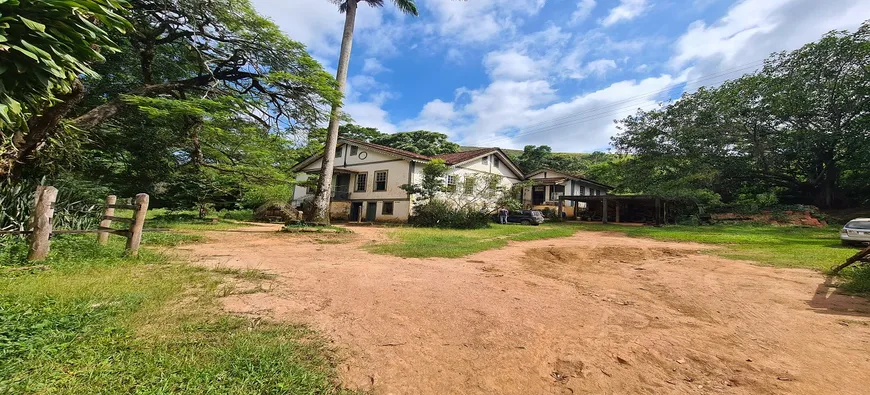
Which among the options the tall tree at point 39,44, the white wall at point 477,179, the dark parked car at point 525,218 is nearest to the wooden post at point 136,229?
the tall tree at point 39,44

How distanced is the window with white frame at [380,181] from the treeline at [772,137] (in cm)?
1886

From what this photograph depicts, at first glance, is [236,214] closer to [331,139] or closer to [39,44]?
[331,139]

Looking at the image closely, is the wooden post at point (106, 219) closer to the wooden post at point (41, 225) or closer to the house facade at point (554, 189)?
the wooden post at point (41, 225)

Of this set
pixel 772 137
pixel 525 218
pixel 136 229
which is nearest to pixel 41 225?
pixel 136 229

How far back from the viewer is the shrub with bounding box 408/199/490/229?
1869 cm

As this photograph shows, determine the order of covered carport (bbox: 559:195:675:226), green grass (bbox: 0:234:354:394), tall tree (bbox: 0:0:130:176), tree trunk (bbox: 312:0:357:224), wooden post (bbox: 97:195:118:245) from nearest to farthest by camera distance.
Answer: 1. tall tree (bbox: 0:0:130:176)
2. green grass (bbox: 0:234:354:394)
3. wooden post (bbox: 97:195:118:245)
4. tree trunk (bbox: 312:0:357:224)
5. covered carport (bbox: 559:195:675:226)

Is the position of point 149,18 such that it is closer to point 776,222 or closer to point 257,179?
point 257,179

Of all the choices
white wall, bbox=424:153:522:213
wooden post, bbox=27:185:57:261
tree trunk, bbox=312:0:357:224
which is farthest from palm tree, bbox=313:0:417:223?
wooden post, bbox=27:185:57:261

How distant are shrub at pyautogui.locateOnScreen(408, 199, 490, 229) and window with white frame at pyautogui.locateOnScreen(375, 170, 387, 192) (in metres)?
4.57

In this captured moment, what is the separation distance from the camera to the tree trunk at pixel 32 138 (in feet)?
21.1

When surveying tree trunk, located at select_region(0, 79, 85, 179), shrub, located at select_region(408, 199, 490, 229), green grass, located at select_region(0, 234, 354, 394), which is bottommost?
green grass, located at select_region(0, 234, 354, 394)

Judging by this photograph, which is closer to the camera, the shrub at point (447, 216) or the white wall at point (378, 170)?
the shrub at point (447, 216)

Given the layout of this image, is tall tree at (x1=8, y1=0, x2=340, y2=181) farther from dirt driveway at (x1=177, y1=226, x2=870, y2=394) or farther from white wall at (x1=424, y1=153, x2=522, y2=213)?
white wall at (x1=424, y1=153, x2=522, y2=213)

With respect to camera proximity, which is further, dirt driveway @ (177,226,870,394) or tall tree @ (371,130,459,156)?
tall tree @ (371,130,459,156)
